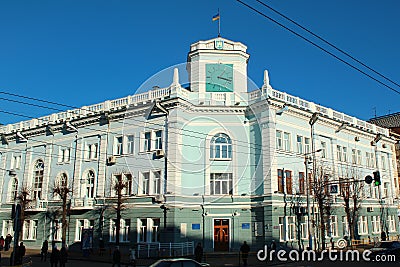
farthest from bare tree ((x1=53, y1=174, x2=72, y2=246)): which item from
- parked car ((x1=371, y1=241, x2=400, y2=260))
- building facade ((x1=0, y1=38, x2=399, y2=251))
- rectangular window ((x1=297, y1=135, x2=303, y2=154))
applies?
parked car ((x1=371, y1=241, x2=400, y2=260))

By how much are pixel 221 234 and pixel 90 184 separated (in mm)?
14702

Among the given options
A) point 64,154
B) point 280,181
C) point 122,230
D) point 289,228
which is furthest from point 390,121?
point 64,154

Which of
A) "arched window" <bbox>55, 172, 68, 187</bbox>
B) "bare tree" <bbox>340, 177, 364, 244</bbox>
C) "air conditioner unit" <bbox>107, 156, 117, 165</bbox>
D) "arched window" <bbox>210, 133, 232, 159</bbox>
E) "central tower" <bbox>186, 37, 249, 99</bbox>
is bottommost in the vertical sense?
"bare tree" <bbox>340, 177, 364, 244</bbox>

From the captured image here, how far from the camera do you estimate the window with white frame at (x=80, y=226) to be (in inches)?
1486

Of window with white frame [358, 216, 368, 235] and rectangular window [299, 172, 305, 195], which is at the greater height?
rectangular window [299, 172, 305, 195]

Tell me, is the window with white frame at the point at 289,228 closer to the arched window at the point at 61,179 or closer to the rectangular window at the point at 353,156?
the rectangular window at the point at 353,156

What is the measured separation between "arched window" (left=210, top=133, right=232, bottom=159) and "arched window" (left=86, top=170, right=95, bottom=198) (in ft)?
43.2

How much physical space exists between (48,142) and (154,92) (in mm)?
15877

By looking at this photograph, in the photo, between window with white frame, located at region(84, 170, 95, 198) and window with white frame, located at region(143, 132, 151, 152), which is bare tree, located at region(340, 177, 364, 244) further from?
window with white frame, located at region(84, 170, 95, 198)

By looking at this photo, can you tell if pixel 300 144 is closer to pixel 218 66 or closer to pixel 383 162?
pixel 218 66

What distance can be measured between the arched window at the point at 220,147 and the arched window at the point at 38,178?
21490mm

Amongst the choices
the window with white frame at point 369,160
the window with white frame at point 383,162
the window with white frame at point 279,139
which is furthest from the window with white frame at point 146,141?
the window with white frame at point 383,162

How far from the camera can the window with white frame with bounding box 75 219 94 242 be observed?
37.8 metres

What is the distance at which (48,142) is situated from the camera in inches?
1718
